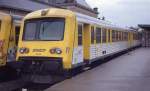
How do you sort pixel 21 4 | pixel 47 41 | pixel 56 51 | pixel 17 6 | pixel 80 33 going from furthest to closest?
pixel 21 4
pixel 17 6
pixel 80 33
pixel 47 41
pixel 56 51

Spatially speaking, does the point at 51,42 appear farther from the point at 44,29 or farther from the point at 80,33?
the point at 80,33

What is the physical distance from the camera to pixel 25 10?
3281cm

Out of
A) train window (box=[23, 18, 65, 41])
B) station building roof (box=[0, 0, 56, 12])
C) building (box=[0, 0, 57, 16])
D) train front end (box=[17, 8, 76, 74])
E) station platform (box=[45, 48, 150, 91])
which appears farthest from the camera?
station building roof (box=[0, 0, 56, 12])

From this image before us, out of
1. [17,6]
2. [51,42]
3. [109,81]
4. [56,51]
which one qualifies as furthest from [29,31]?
[17,6]

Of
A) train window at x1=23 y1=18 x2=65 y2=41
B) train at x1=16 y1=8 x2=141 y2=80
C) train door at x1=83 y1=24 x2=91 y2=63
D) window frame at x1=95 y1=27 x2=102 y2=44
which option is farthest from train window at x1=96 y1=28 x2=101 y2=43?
train window at x1=23 y1=18 x2=65 y2=41

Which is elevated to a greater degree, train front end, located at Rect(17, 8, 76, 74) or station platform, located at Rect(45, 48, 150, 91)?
train front end, located at Rect(17, 8, 76, 74)

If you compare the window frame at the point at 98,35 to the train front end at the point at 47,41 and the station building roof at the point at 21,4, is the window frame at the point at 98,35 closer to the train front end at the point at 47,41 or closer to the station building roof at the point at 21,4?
the train front end at the point at 47,41

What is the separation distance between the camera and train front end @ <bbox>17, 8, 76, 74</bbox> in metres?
13.8

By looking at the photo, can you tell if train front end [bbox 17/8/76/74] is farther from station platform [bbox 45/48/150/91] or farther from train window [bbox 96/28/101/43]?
train window [bbox 96/28/101/43]

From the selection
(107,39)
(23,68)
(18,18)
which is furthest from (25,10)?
(23,68)

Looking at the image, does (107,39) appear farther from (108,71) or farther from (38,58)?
(38,58)

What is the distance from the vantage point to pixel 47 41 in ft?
46.8

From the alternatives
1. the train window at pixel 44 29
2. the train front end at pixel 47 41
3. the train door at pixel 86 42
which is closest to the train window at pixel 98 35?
the train door at pixel 86 42

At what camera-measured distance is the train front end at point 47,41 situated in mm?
13797
